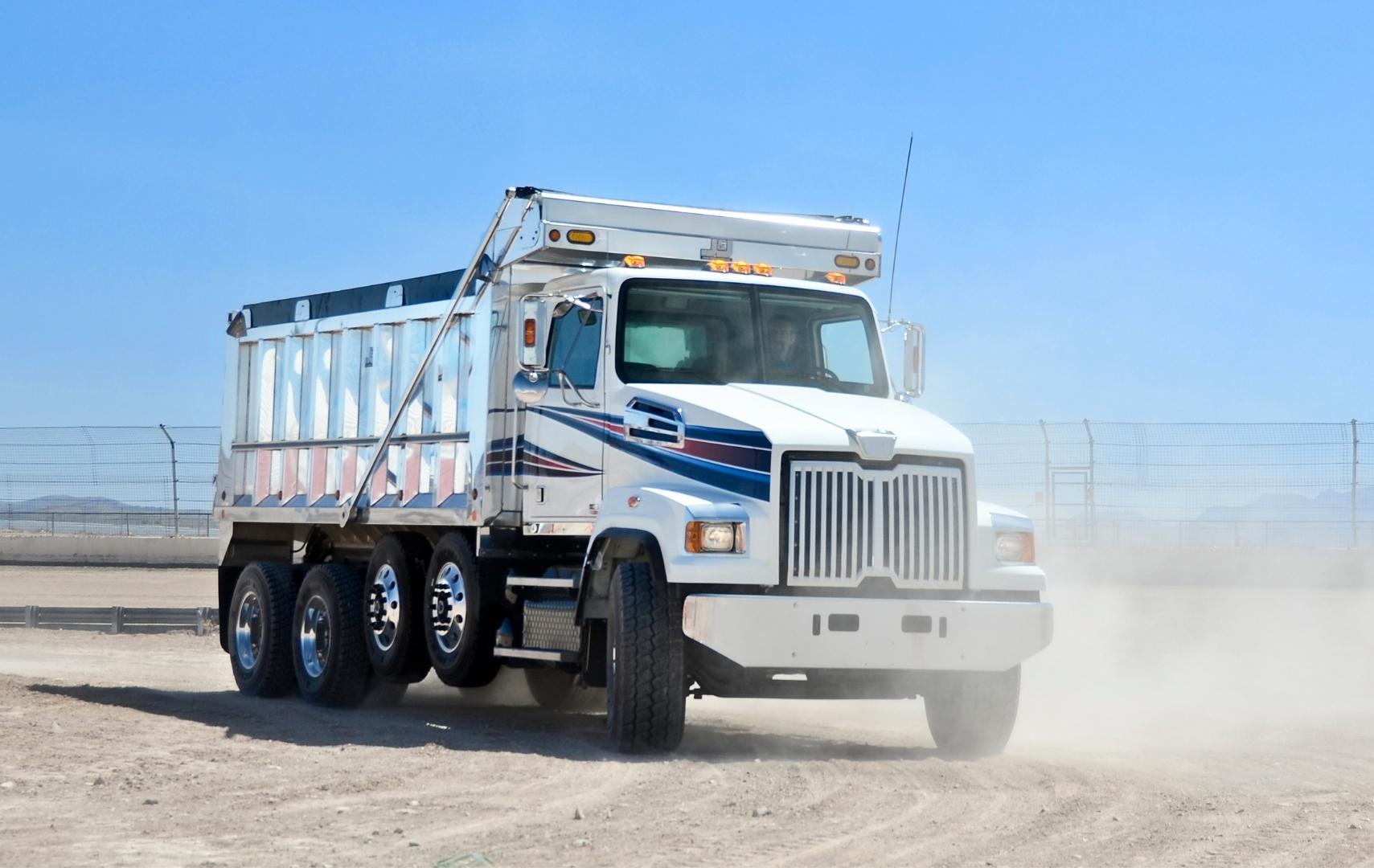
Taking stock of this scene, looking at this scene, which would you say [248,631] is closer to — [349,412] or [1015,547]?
[349,412]

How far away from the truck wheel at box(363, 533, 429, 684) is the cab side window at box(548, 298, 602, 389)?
268 centimetres

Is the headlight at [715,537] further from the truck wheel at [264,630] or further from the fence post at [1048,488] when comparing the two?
the fence post at [1048,488]

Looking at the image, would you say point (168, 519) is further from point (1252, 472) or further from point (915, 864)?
point (915, 864)

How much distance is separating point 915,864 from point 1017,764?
11.8ft

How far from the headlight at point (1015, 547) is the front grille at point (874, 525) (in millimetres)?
350

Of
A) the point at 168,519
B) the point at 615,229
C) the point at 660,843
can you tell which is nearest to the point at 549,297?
the point at 615,229

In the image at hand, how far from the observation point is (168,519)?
33.1 meters

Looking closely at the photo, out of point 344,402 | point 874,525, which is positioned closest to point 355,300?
point 344,402

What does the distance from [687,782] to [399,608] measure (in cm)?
524

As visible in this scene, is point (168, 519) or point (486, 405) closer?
point (486, 405)

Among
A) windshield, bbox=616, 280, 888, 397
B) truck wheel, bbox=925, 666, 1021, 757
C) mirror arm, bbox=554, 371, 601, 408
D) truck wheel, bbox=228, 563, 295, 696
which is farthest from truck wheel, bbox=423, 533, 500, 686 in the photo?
truck wheel, bbox=925, 666, 1021, 757

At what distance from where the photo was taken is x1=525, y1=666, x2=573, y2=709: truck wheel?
16.0 m

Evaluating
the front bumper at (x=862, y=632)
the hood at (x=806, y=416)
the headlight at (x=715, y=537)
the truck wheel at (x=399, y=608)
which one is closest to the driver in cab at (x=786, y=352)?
the hood at (x=806, y=416)

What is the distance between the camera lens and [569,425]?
1267cm
